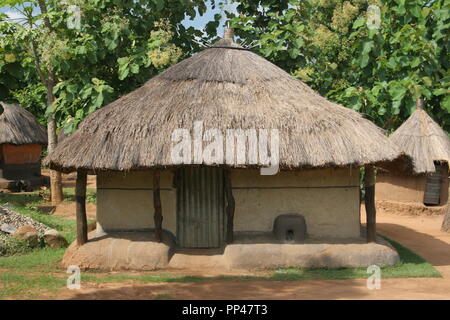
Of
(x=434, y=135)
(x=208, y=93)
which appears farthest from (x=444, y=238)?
(x=208, y=93)

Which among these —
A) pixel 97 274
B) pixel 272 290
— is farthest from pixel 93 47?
pixel 272 290

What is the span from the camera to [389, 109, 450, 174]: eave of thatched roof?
1525cm

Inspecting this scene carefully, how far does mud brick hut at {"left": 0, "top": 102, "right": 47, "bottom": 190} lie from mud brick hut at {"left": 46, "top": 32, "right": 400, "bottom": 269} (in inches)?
457

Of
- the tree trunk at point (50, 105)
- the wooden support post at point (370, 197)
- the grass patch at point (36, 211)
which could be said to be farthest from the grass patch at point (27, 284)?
the tree trunk at point (50, 105)

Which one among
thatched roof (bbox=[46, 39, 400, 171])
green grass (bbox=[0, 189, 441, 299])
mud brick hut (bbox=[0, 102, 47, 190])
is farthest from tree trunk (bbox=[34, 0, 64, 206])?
green grass (bbox=[0, 189, 441, 299])

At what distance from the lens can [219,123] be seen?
941cm

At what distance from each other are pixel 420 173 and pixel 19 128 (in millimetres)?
14406

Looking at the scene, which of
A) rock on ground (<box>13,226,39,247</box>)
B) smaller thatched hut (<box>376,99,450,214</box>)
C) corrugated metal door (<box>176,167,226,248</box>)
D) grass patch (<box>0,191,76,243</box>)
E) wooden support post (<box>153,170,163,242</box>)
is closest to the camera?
wooden support post (<box>153,170,163,242</box>)

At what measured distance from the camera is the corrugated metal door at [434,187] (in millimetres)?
16266

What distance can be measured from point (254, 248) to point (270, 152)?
1672 mm

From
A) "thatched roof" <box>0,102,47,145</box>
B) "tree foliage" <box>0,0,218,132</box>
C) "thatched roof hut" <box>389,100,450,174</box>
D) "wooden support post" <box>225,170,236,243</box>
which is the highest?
"tree foliage" <box>0,0,218,132</box>

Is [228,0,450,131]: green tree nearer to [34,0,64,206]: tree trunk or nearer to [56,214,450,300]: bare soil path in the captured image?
[34,0,64,206]: tree trunk

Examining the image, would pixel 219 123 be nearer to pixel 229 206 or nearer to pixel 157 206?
pixel 229 206
